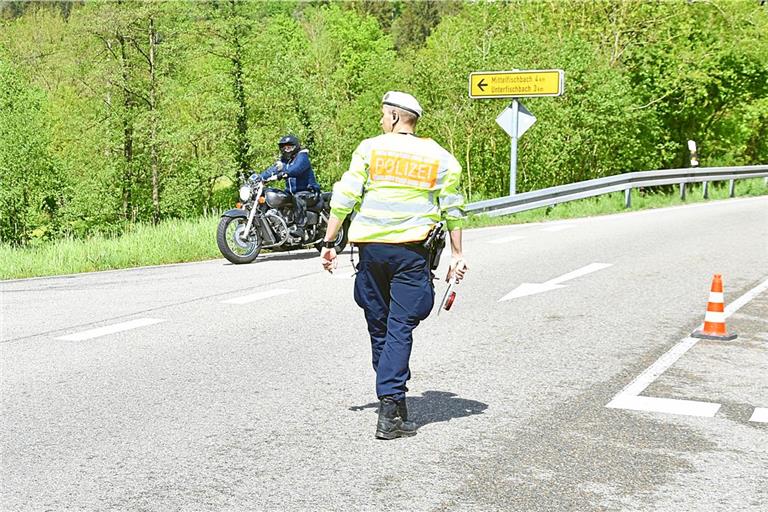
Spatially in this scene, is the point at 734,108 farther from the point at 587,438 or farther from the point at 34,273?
the point at 587,438

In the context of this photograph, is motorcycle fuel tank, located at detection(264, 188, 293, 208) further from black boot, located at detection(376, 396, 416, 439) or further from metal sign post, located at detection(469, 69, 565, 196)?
metal sign post, located at detection(469, 69, 565, 196)

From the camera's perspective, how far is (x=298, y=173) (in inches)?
551

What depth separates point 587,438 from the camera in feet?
17.2

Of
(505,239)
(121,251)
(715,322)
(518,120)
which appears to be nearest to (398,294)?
(715,322)

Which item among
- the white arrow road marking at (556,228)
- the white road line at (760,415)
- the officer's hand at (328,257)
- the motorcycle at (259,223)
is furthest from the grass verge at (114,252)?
the white road line at (760,415)

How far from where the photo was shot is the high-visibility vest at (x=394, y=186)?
17.1 feet

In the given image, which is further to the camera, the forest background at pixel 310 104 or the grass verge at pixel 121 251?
the forest background at pixel 310 104

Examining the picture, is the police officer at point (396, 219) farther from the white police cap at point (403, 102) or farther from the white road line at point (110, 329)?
the white road line at point (110, 329)

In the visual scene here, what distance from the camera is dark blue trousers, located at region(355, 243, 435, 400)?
5234 mm

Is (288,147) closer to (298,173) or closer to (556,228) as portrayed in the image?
(298,173)

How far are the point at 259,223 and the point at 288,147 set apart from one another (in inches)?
44.7

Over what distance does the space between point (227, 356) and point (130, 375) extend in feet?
2.81

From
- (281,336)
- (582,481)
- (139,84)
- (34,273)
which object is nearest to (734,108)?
(139,84)

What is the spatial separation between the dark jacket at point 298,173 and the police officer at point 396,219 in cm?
853
